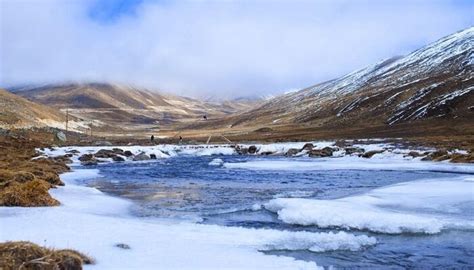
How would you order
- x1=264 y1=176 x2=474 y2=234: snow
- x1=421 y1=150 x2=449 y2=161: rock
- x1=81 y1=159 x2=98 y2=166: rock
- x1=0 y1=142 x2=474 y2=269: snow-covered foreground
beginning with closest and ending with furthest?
x1=0 y1=142 x2=474 y2=269: snow-covered foreground → x1=264 y1=176 x2=474 y2=234: snow → x1=421 y1=150 x2=449 y2=161: rock → x1=81 y1=159 x2=98 y2=166: rock

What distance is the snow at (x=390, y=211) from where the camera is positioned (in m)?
17.0

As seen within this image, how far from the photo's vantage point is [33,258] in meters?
9.27

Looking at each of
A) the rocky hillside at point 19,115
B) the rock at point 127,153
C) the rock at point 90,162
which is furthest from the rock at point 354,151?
the rocky hillside at point 19,115

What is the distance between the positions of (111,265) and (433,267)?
7.59m

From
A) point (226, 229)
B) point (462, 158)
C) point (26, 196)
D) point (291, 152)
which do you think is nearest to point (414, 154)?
point (462, 158)

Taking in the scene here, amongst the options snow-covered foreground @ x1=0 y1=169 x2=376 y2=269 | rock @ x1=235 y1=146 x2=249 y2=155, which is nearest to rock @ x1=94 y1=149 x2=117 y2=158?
rock @ x1=235 y1=146 x2=249 y2=155

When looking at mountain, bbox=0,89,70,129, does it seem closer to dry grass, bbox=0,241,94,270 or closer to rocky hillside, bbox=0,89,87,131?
rocky hillside, bbox=0,89,87,131

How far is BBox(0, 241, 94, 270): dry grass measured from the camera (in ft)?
29.3

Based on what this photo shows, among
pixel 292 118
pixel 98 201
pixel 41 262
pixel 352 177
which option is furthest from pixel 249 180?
pixel 292 118

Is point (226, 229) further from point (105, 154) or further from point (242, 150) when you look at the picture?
point (242, 150)

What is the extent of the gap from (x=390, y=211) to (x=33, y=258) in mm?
14120

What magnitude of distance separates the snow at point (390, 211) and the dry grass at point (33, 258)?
9.63 meters

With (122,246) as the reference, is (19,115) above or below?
above

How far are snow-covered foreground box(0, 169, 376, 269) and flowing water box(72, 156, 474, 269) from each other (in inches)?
34.3
